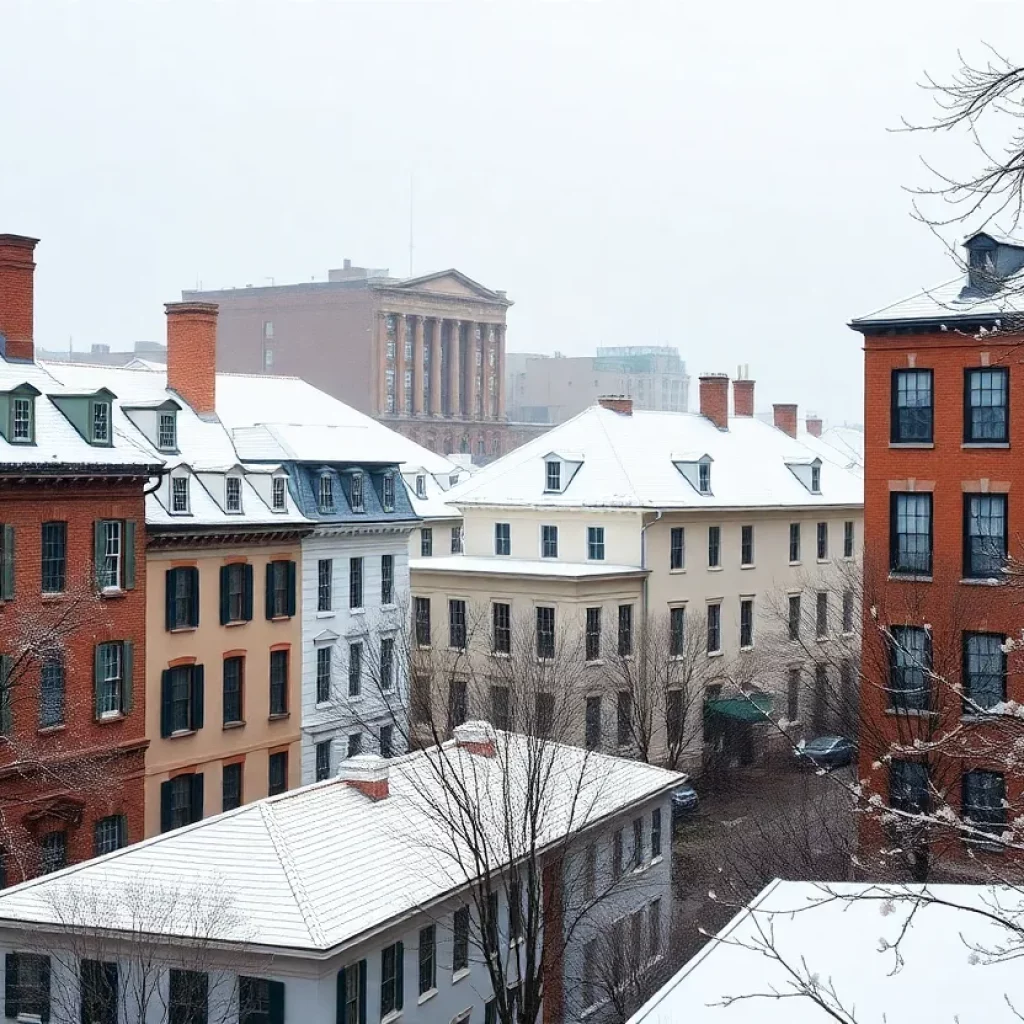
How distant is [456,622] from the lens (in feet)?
191

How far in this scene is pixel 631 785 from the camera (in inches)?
1378

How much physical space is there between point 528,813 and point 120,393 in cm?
2469

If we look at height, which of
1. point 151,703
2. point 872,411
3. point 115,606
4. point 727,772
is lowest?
point 727,772

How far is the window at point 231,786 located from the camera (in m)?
44.2

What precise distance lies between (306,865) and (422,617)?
32.5 meters

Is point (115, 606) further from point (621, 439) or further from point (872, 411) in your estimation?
point (621, 439)

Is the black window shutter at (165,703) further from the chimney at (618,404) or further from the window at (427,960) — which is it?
the chimney at (618,404)

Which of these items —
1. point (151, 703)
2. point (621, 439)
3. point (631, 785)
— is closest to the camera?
point (631, 785)

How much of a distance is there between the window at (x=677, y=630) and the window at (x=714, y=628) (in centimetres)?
196

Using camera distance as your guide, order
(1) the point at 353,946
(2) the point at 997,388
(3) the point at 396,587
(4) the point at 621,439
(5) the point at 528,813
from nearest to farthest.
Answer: (1) the point at 353,946, (5) the point at 528,813, (2) the point at 997,388, (3) the point at 396,587, (4) the point at 621,439

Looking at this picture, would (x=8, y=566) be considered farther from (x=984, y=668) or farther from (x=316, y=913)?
(x=984, y=668)

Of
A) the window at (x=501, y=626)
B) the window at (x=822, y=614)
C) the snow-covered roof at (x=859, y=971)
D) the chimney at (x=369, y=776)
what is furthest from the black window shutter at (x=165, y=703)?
the window at (x=822, y=614)

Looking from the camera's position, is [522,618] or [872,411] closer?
[872,411]

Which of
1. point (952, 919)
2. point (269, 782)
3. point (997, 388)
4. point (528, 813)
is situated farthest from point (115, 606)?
point (952, 919)
